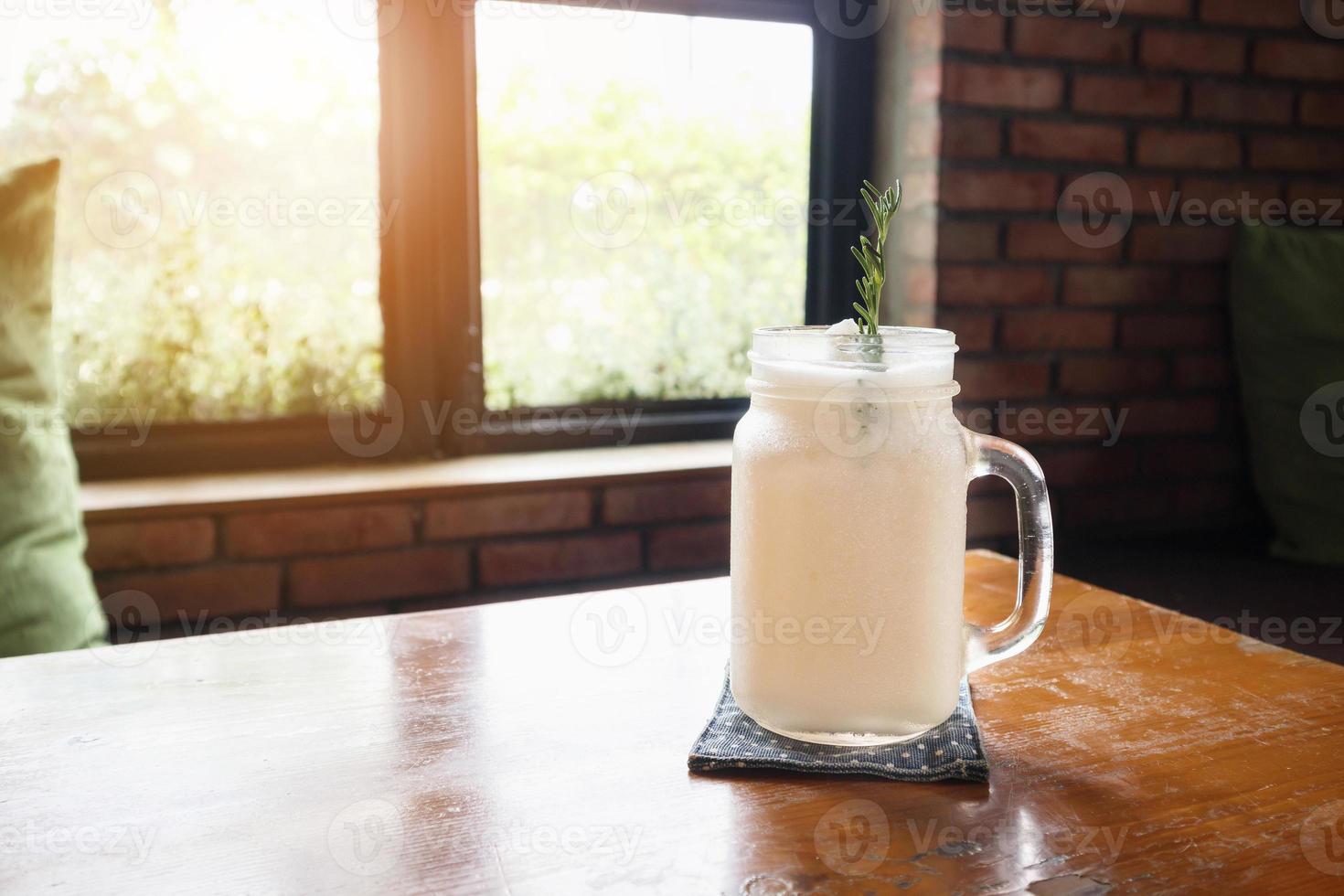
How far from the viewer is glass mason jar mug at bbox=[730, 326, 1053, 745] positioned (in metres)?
0.58

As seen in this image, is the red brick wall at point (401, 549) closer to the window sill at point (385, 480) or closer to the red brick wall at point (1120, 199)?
the window sill at point (385, 480)

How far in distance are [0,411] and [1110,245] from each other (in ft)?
5.15

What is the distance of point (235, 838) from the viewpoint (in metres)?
0.52

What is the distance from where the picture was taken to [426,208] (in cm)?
163

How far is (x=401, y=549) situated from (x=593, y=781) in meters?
0.97

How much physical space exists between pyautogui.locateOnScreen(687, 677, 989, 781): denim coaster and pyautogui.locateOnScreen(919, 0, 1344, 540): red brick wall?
1.17 m

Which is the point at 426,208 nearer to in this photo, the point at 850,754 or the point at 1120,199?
the point at 1120,199

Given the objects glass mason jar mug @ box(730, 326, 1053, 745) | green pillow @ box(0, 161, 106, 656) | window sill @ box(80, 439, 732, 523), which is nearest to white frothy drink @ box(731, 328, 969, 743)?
glass mason jar mug @ box(730, 326, 1053, 745)

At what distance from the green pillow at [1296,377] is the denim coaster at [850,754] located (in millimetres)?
1228

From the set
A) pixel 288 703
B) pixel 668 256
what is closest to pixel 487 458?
pixel 668 256

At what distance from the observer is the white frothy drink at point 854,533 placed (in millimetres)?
582

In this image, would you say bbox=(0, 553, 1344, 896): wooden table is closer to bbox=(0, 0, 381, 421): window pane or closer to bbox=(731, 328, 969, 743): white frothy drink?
bbox=(731, 328, 969, 743): white frothy drink

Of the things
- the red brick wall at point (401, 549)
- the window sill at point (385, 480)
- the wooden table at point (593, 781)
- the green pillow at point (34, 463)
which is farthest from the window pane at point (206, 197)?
the wooden table at point (593, 781)

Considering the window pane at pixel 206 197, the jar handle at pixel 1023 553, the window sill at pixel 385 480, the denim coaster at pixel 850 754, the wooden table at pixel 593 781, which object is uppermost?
the window pane at pixel 206 197
